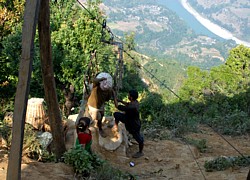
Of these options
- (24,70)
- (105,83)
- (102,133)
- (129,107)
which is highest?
(24,70)

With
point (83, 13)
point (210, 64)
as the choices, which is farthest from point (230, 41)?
point (83, 13)

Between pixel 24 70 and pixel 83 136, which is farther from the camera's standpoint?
pixel 83 136

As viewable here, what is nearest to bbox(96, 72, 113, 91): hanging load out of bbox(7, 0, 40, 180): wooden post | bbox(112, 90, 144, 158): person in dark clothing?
bbox(112, 90, 144, 158): person in dark clothing

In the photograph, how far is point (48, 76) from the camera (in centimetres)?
461

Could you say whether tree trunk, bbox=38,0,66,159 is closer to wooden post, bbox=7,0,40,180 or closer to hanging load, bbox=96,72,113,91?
wooden post, bbox=7,0,40,180

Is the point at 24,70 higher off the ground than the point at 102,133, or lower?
higher

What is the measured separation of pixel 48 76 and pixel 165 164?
11.5 ft

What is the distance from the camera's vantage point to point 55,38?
15680mm

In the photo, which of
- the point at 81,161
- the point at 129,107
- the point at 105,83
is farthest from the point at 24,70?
the point at 129,107

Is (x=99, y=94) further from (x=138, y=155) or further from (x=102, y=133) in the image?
(x=138, y=155)

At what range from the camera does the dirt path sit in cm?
469

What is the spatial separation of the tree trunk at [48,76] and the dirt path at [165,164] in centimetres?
44

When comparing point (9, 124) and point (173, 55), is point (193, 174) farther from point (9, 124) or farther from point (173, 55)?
point (173, 55)

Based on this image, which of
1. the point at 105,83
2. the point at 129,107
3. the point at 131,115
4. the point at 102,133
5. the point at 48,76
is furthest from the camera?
the point at 102,133
